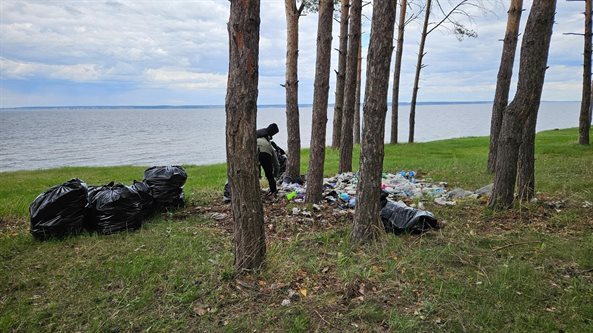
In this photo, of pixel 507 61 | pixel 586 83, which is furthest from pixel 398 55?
pixel 507 61

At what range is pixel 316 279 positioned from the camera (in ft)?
13.7

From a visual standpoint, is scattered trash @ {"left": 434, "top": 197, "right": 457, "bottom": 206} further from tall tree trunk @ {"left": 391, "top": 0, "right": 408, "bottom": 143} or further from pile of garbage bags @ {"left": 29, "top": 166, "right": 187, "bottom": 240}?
tall tree trunk @ {"left": 391, "top": 0, "right": 408, "bottom": 143}

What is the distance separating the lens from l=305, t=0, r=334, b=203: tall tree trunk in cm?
721

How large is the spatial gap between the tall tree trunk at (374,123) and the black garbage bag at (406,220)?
0.57 metres

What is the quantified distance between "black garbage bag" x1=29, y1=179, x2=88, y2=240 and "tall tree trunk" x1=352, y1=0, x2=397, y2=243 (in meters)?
4.02

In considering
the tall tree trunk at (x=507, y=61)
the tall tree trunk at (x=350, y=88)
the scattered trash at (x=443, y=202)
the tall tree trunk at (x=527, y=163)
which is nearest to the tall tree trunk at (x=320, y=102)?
the tall tree trunk at (x=350, y=88)

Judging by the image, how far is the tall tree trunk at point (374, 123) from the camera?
4680 millimetres

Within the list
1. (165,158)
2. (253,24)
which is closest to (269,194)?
(253,24)

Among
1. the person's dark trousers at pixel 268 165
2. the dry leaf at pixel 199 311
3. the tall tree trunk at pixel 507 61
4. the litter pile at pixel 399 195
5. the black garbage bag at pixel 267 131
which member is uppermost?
the tall tree trunk at pixel 507 61

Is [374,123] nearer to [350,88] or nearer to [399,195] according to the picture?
[399,195]

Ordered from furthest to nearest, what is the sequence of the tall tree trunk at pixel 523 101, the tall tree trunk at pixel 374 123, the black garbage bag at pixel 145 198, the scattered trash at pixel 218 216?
the scattered trash at pixel 218 216
the black garbage bag at pixel 145 198
the tall tree trunk at pixel 523 101
the tall tree trunk at pixel 374 123

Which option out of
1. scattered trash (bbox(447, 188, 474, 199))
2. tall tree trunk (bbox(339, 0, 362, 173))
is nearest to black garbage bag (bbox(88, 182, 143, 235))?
tall tree trunk (bbox(339, 0, 362, 173))

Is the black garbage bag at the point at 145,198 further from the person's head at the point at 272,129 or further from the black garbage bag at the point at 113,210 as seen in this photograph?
the person's head at the point at 272,129

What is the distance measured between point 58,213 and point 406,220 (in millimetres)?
4920
